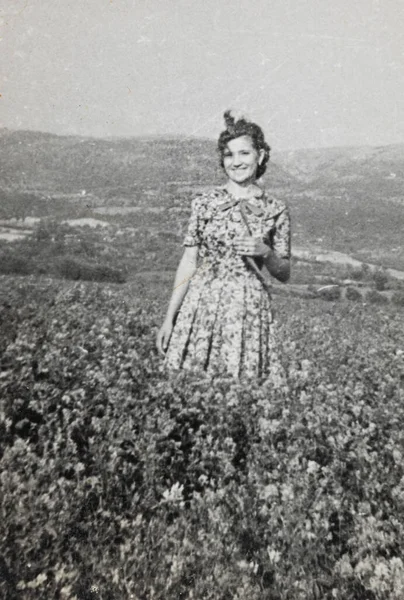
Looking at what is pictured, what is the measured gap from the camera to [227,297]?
9.97ft

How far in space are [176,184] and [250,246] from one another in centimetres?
6601

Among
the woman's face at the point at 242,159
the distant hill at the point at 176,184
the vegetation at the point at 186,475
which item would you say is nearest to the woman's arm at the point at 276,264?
the woman's face at the point at 242,159

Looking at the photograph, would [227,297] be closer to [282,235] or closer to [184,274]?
[184,274]

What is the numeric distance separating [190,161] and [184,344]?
67.6 m

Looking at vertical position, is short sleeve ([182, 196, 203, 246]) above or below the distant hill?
above

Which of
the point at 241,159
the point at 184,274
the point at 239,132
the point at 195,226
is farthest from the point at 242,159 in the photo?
the point at 184,274

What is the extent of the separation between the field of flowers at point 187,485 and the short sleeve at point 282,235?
0.87 metres

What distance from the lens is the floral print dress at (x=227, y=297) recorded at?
300 cm

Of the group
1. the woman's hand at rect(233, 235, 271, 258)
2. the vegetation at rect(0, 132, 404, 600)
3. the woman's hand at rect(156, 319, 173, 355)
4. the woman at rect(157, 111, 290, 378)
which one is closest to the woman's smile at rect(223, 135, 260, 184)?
the woman at rect(157, 111, 290, 378)

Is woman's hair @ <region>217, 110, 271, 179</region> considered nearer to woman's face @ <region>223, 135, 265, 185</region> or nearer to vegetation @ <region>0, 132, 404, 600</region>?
woman's face @ <region>223, 135, 265, 185</region>

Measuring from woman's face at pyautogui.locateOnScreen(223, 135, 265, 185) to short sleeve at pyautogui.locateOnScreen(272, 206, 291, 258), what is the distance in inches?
12.9

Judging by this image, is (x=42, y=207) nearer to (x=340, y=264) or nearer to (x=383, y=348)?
(x=340, y=264)

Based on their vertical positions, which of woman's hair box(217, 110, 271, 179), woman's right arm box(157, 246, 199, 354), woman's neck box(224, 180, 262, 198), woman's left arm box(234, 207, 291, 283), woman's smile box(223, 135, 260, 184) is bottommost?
woman's right arm box(157, 246, 199, 354)

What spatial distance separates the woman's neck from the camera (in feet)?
10.1
